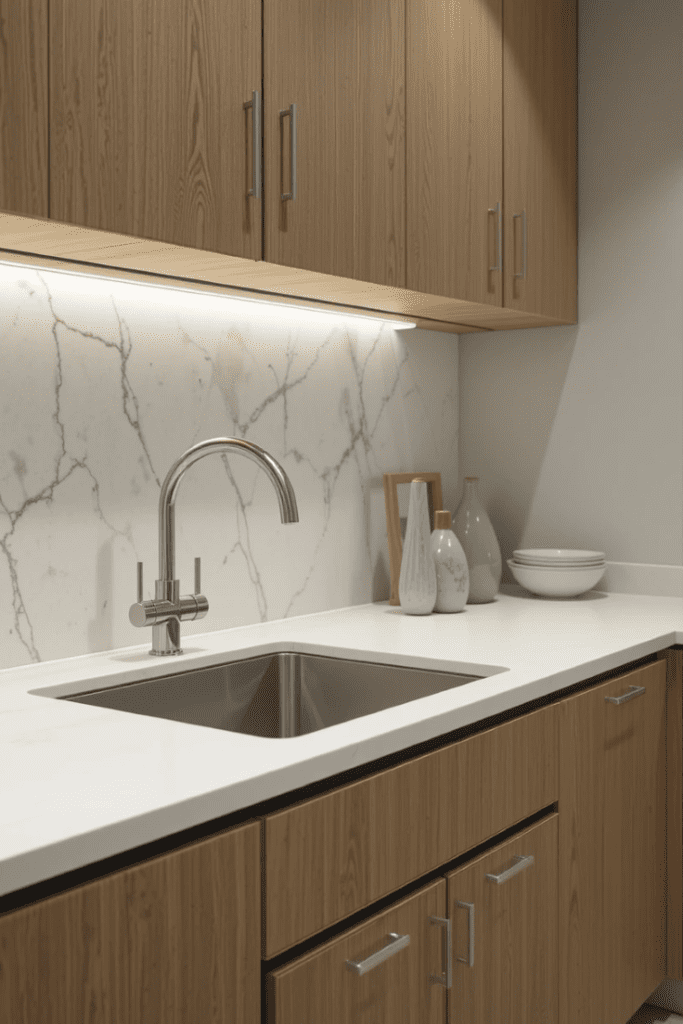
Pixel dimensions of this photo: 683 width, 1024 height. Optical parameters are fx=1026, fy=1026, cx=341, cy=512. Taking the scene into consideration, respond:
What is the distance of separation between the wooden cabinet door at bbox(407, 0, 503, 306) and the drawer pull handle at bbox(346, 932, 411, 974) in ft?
3.93

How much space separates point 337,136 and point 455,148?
1.38 ft

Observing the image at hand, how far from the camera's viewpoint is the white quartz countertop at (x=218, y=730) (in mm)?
964

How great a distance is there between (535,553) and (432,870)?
1.32 meters

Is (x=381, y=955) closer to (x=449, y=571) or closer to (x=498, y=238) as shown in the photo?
(x=449, y=571)

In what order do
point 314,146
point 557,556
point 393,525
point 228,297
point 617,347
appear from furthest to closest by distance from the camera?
point 617,347 → point 557,556 → point 393,525 → point 228,297 → point 314,146

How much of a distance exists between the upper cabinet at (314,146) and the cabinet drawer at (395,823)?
2.69 feet

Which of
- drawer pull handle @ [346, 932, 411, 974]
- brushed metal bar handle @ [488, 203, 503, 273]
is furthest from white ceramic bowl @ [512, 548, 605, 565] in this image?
drawer pull handle @ [346, 932, 411, 974]

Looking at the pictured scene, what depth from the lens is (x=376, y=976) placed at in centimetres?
131

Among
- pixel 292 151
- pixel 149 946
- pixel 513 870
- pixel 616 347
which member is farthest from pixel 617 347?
pixel 149 946

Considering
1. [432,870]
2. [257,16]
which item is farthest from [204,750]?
[257,16]

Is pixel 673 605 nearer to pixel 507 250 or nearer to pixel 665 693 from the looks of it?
pixel 665 693

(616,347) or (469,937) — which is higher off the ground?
A: (616,347)

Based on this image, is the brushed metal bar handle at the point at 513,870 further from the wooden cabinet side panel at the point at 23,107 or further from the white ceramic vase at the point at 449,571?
the wooden cabinet side panel at the point at 23,107

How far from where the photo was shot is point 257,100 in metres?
1.62
